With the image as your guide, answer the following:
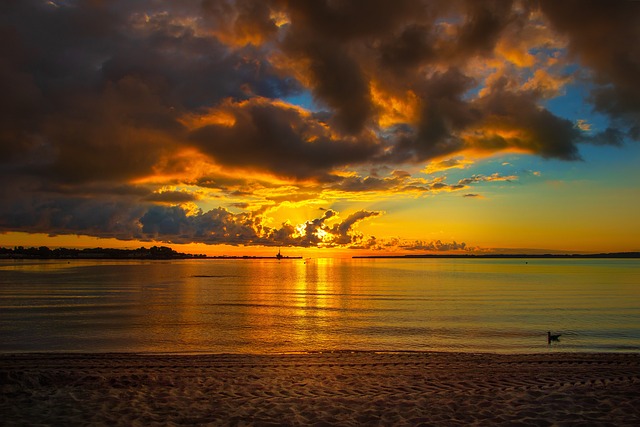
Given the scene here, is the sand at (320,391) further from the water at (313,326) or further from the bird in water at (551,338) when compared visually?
the bird in water at (551,338)

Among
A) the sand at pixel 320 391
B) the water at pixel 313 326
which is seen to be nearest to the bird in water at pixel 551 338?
the water at pixel 313 326

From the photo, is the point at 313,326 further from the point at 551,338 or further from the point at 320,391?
the point at 320,391

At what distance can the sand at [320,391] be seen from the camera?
39.0ft

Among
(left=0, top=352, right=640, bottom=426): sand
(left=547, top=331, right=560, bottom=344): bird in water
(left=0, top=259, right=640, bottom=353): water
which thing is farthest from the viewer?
(left=547, top=331, right=560, bottom=344): bird in water

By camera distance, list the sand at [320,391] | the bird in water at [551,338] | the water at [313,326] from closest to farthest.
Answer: the sand at [320,391], the water at [313,326], the bird in water at [551,338]

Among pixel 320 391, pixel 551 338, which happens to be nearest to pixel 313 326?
pixel 551 338

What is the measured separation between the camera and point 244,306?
5219 cm

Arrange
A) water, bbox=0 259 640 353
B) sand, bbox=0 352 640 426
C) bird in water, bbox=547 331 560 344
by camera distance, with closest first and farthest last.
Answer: sand, bbox=0 352 640 426, water, bbox=0 259 640 353, bird in water, bbox=547 331 560 344

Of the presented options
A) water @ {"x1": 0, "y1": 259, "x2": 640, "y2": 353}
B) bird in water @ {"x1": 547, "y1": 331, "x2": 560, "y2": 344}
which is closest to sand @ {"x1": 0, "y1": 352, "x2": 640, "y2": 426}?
water @ {"x1": 0, "y1": 259, "x2": 640, "y2": 353}

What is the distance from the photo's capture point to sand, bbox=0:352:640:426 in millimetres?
11883

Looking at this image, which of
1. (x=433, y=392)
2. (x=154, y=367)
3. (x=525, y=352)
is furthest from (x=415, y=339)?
(x=154, y=367)

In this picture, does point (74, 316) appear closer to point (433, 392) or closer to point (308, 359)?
point (308, 359)

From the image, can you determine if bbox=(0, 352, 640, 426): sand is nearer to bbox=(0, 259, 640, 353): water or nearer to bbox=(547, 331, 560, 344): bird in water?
bbox=(0, 259, 640, 353): water

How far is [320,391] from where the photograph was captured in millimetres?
14906
